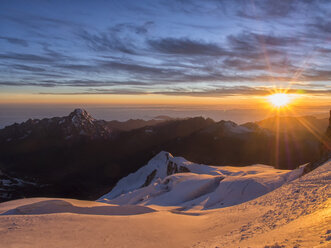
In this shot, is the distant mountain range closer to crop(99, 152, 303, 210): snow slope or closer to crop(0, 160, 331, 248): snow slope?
crop(99, 152, 303, 210): snow slope

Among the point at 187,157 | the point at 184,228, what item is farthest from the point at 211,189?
the point at 187,157

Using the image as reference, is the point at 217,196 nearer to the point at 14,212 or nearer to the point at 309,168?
the point at 309,168

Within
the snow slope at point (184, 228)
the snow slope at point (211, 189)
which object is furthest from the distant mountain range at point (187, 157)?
the snow slope at point (184, 228)

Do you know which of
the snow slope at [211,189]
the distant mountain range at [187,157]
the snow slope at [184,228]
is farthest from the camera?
the distant mountain range at [187,157]

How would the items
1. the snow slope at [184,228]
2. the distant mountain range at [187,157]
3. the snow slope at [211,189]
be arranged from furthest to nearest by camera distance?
1. the distant mountain range at [187,157]
2. the snow slope at [211,189]
3. the snow slope at [184,228]

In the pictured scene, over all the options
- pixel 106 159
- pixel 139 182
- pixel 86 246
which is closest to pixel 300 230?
pixel 86 246

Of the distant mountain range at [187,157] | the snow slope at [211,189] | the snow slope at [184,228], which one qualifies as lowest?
the distant mountain range at [187,157]

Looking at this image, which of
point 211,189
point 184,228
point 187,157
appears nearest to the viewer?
point 184,228

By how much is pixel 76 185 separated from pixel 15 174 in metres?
57.4

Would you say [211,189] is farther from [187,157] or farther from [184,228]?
[187,157]

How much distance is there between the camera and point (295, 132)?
493 ft

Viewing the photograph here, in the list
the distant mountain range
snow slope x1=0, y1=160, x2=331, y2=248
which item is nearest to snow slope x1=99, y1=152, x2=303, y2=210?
snow slope x1=0, y1=160, x2=331, y2=248

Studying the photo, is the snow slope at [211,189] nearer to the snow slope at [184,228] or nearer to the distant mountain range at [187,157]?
the snow slope at [184,228]

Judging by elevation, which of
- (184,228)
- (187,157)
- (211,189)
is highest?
(184,228)
